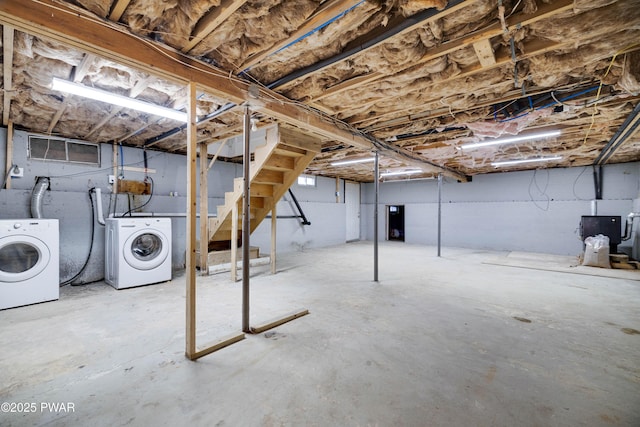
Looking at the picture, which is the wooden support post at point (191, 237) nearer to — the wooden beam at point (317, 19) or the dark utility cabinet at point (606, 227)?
the wooden beam at point (317, 19)

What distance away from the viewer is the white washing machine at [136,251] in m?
3.87

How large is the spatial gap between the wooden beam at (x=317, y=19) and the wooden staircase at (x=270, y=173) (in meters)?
1.50

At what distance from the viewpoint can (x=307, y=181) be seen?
870 cm

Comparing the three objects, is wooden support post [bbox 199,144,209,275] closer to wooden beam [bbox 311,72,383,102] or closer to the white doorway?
wooden beam [bbox 311,72,383,102]

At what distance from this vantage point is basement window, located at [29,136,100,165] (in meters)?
3.95

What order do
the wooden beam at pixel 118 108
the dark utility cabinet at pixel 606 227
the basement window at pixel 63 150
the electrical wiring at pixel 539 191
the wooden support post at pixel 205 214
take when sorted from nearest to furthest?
the wooden beam at pixel 118 108
the basement window at pixel 63 150
the wooden support post at pixel 205 214
the dark utility cabinet at pixel 606 227
the electrical wiring at pixel 539 191

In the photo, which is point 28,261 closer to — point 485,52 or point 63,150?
point 63,150

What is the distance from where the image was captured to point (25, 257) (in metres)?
3.34

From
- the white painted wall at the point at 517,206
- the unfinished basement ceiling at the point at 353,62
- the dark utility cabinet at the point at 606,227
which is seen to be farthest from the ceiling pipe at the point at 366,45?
the white painted wall at the point at 517,206

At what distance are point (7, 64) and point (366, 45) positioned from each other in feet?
9.06

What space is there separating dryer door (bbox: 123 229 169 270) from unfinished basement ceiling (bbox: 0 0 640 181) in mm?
1515

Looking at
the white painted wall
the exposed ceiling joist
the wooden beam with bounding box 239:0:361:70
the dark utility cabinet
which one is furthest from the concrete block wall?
the dark utility cabinet

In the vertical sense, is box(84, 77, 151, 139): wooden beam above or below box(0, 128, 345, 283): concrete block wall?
above

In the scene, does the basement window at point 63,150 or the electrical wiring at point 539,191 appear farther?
the electrical wiring at point 539,191
